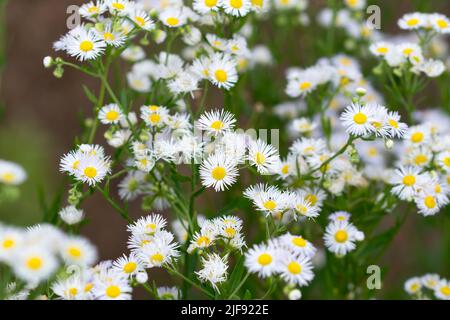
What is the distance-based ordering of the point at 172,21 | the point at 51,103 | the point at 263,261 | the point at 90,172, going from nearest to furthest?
the point at 263,261, the point at 90,172, the point at 172,21, the point at 51,103

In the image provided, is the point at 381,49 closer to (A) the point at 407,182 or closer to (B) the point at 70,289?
(A) the point at 407,182

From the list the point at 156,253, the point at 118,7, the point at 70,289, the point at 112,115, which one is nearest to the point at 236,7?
the point at 118,7

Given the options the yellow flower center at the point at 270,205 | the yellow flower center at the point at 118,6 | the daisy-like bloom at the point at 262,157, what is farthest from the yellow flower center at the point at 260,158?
the yellow flower center at the point at 118,6

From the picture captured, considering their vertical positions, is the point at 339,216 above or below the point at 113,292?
above

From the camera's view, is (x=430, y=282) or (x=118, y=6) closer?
(x=118, y=6)

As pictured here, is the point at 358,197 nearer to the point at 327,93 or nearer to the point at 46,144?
the point at 327,93
